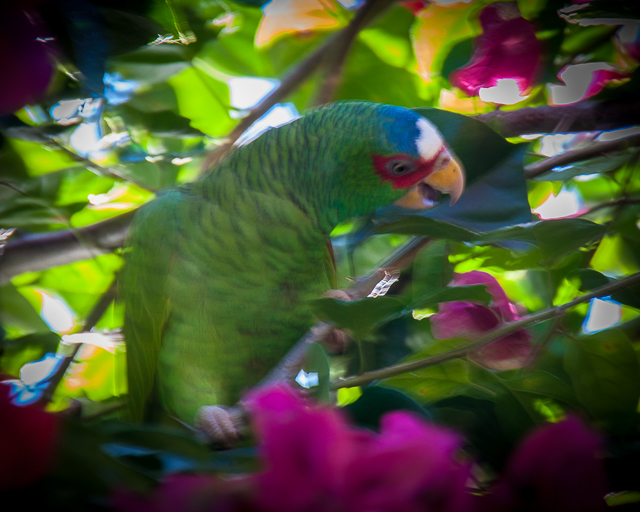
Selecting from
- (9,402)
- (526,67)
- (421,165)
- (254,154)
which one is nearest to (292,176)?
(254,154)

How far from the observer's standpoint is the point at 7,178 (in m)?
0.43

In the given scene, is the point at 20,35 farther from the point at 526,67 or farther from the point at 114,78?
the point at 526,67

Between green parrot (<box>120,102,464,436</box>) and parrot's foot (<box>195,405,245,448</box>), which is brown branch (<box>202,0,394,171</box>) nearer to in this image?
green parrot (<box>120,102,464,436</box>)

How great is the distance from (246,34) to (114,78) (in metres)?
0.21

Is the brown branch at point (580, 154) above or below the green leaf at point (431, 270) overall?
above

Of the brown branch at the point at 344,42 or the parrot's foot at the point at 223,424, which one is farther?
the brown branch at the point at 344,42

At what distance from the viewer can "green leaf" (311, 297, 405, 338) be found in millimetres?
328

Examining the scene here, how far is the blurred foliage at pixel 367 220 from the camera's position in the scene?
1.03 ft

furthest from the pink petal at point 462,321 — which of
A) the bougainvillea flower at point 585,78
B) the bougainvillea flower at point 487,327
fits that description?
the bougainvillea flower at point 585,78

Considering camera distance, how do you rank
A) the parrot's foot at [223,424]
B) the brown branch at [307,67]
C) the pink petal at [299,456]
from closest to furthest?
the pink petal at [299,456], the parrot's foot at [223,424], the brown branch at [307,67]

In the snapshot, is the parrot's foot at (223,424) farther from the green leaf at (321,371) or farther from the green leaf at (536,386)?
the green leaf at (536,386)

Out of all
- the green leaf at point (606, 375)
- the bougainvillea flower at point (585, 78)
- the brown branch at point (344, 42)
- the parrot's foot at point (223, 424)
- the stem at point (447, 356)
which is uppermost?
the brown branch at point (344, 42)

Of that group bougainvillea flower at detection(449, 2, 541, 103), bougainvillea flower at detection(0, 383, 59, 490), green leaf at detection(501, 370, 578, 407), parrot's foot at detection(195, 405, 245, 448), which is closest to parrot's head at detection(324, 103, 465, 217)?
bougainvillea flower at detection(449, 2, 541, 103)

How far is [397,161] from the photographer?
61cm
